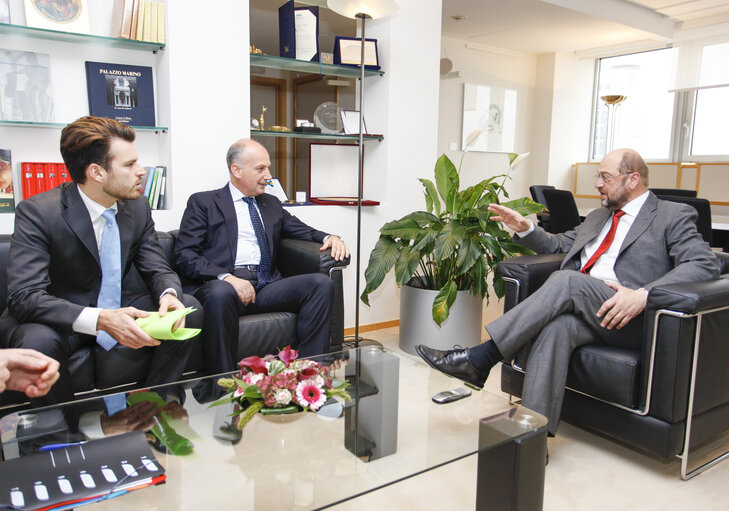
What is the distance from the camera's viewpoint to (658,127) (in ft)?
22.9

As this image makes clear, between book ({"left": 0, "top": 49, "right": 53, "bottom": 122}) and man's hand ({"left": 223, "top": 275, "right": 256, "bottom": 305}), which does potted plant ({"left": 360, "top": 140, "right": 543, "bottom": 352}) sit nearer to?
man's hand ({"left": 223, "top": 275, "right": 256, "bottom": 305})

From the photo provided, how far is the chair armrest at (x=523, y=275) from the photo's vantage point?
2.42 m

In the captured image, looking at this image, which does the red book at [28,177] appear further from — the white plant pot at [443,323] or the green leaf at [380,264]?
the white plant pot at [443,323]

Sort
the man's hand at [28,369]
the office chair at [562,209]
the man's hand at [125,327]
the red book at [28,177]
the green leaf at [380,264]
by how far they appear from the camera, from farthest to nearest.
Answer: the office chair at [562,209], the green leaf at [380,264], the red book at [28,177], the man's hand at [125,327], the man's hand at [28,369]

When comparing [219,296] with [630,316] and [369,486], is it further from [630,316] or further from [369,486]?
[630,316]

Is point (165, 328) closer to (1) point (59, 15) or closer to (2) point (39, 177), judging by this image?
(2) point (39, 177)

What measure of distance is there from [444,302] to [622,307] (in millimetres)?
1172

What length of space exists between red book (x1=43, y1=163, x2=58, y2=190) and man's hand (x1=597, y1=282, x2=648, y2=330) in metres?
2.57

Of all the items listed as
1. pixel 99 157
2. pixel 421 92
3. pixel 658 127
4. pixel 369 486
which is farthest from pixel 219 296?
pixel 658 127

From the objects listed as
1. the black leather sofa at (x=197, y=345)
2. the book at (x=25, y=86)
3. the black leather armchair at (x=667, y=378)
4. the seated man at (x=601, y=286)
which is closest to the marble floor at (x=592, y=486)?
the black leather armchair at (x=667, y=378)

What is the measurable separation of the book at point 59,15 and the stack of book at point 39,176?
0.65 meters

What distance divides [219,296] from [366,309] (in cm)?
162

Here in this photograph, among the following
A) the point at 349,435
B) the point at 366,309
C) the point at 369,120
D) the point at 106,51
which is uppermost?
the point at 106,51

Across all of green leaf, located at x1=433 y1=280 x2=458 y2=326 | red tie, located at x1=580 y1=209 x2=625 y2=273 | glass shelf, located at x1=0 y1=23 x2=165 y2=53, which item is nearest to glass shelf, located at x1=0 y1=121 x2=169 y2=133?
glass shelf, located at x1=0 y1=23 x2=165 y2=53
